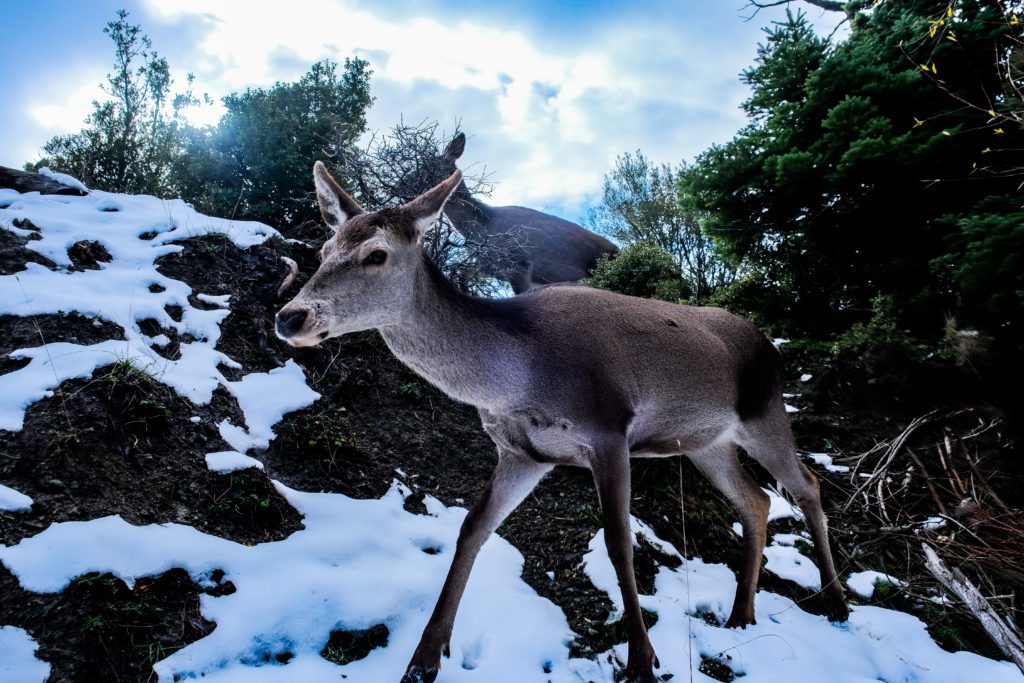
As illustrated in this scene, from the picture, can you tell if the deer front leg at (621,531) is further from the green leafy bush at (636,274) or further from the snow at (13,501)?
the green leafy bush at (636,274)

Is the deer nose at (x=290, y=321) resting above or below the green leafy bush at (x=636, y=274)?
below

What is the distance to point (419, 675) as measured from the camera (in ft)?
7.79

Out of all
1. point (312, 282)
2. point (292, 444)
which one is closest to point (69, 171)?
point (292, 444)

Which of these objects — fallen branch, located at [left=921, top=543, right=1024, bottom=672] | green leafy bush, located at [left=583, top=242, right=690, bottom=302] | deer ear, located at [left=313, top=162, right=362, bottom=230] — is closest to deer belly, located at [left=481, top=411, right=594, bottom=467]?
deer ear, located at [left=313, top=162, right=362, bottom=230]

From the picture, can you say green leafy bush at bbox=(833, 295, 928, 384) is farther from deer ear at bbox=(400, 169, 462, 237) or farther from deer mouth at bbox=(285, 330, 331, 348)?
deer mouth at bbox=(285, 330, 331, 348)

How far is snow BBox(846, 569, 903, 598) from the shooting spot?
13.4ft

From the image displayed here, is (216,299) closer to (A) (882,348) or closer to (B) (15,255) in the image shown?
(B) (15,255)

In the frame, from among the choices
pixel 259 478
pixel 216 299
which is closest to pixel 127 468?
pixel 259 478

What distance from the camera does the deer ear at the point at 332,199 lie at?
286 centimetres

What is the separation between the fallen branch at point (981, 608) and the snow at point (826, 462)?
160cm

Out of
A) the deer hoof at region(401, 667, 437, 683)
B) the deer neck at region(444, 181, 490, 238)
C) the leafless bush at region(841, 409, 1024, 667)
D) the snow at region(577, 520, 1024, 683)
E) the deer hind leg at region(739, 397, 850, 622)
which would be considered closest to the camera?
the deer hoof at region(401, 667, 437, 683)

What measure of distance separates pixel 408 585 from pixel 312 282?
176 cm

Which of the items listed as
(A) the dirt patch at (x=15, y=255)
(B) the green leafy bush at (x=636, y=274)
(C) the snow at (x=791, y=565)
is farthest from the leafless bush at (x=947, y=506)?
(A) the dirt patch at (x=15, y=255)

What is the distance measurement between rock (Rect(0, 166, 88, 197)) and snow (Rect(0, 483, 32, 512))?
5.37m
